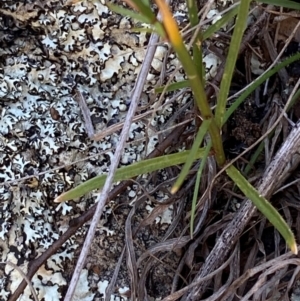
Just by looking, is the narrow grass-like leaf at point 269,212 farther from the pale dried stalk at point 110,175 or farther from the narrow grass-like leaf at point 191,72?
the pale dried stalk at point 110,175

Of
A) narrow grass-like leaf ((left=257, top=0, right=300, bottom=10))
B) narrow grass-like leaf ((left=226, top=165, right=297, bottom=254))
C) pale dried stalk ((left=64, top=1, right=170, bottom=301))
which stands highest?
narrow grass-like leaf ((left=257, top=0, right=300, bottom=10))

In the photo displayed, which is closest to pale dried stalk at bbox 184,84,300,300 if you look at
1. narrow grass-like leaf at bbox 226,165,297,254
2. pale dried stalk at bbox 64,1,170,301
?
narrow grass-like leaf at bbox 226,165,297,254

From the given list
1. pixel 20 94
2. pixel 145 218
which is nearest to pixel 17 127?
pixel 20 94

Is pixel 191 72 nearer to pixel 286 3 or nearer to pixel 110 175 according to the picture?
pixel 110 175

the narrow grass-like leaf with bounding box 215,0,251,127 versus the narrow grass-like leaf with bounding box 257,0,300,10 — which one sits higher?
the narrow grass-like leaf with bounding box 257,0,300,10

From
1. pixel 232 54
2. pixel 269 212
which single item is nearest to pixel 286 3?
pixel 232 54

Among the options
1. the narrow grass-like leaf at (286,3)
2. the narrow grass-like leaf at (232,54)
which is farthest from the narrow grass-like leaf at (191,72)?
the narrow grass-like leaf at (286,3)

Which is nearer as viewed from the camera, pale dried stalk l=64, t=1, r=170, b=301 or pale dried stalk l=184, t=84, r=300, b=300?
pale dried stalk l=64, t=1, r=170, b=301

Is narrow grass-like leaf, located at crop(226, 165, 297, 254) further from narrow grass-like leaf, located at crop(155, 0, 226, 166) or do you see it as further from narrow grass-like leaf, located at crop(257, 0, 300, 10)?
narrow grass-like leaf, located at crop(257, 0, 300, 10)

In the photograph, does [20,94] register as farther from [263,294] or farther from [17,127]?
[263,294]
